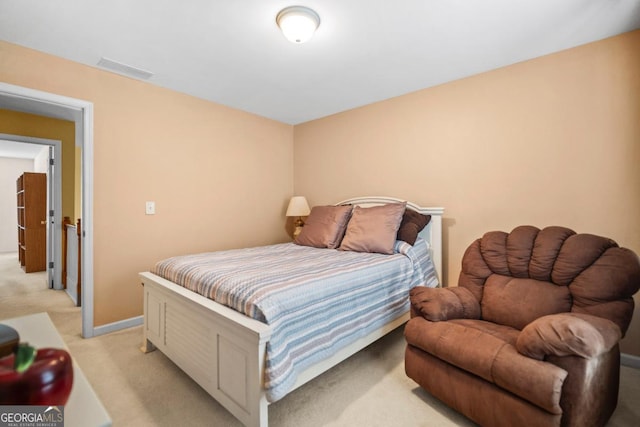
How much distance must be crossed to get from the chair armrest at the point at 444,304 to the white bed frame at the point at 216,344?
18.3 inches

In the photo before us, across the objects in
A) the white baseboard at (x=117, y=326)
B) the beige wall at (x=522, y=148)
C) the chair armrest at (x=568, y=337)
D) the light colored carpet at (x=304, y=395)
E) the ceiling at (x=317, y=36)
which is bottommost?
the light colored carpet at (x=304, y=395)

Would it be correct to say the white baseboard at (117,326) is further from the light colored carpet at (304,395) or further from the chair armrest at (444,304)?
the chair armrest at (444,304)

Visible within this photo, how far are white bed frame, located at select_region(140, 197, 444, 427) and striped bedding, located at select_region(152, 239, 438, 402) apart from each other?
2.4 inches

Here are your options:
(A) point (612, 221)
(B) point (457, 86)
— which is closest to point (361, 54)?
(B) point (457, 86)

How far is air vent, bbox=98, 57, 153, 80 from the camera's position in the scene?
243cm

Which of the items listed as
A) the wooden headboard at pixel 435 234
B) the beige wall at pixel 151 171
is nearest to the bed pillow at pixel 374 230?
the wooden headboard at pixel 435 234

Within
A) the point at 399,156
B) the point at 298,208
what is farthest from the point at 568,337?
the point at 298,208

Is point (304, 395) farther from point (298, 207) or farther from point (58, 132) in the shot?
point (58, 132)

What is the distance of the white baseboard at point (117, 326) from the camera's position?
259cm

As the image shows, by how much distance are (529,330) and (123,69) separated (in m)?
3.43

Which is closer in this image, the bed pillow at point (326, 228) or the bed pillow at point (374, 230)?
the bed pillow at point (374, 230)

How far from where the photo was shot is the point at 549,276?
5.87 ft

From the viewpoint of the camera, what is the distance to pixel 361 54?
7.71 feet

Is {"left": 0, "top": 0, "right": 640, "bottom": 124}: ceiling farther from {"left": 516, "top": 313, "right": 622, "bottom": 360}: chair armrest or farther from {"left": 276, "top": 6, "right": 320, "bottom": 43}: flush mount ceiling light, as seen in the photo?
{"left": 516, "top": 313, "right": 622, "bottom": 360}: chair armrest
